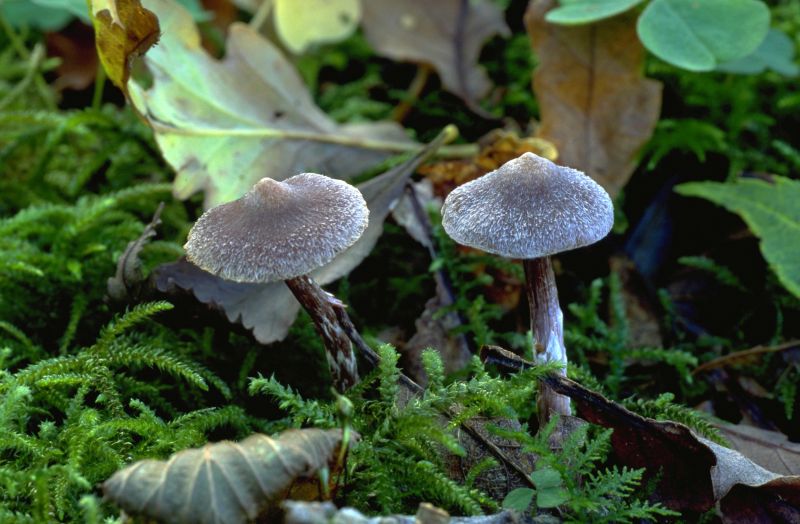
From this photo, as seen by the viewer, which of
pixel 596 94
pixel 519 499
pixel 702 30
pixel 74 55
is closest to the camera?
pixel 519 499

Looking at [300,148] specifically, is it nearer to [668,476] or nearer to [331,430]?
[331,430]

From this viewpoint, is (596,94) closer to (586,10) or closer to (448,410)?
(586,10)

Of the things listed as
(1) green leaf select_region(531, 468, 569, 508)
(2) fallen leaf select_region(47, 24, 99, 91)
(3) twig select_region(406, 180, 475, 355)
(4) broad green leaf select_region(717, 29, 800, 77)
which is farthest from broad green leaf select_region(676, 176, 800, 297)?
(2) fallen leaf select_region(47, 24, 99, 91)

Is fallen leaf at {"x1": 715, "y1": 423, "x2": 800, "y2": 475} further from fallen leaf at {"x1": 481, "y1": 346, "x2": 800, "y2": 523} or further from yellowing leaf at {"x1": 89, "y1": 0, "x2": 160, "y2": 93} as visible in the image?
yellowing leaf at {"x1": 89, "y1": 0, "x2": 160, "y2": 93}

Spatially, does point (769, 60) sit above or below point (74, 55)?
below

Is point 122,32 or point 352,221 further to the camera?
point 122,32

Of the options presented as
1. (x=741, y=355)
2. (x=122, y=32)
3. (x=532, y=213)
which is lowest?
(x=741, y=355)

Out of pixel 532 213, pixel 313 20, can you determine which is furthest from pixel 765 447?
pixel 313 20
